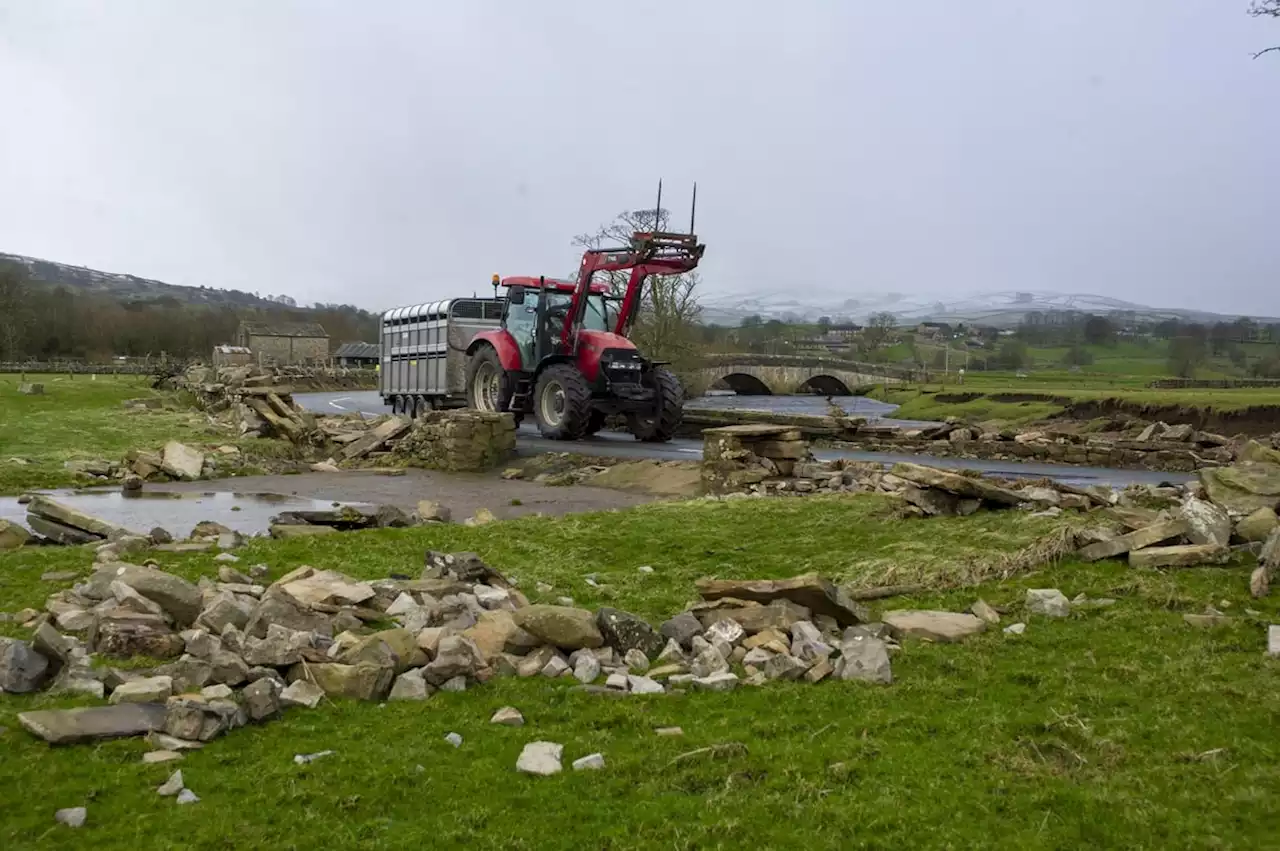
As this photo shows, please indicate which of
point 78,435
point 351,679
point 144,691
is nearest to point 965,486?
point 351,679

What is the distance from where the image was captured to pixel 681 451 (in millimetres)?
19406

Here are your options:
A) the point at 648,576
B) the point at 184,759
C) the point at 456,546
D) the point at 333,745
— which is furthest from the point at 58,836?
the point at 456,546

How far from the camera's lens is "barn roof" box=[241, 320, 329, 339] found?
93.5 meters

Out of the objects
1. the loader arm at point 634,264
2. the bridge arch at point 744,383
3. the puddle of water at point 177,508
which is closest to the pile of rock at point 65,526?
the puddle of water at point 177,508

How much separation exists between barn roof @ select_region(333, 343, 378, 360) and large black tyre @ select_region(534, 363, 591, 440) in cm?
8119

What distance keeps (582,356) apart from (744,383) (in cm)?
4620

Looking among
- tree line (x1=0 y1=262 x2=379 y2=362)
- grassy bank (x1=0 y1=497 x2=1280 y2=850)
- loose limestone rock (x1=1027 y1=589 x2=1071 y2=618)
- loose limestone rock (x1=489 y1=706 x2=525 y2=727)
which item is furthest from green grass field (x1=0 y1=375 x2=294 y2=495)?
tree line (x1=0 y1=262 x2=379 y2=362)

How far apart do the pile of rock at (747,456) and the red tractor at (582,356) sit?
569cm

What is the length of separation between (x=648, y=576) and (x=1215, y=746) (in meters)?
4.96

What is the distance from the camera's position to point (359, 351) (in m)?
102

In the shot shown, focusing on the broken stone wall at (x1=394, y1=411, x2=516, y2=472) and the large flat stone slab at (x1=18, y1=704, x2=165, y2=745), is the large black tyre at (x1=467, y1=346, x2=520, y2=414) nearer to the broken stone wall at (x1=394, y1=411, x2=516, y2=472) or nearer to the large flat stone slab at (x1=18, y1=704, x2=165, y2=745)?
the broken stone wall at (x1=394, y1=411, x2=516, y2=472)

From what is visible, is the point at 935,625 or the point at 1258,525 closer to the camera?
the point at 935,625

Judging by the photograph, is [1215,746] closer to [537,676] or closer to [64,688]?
[537,676]

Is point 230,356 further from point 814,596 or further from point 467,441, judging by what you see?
point 814,596
